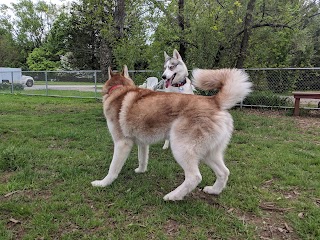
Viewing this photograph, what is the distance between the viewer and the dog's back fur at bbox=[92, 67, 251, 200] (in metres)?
2.66

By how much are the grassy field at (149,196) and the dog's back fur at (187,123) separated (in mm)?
265

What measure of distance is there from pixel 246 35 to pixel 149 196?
8.13 metres

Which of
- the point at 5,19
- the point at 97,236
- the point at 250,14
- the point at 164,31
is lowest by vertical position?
the point at 97,236

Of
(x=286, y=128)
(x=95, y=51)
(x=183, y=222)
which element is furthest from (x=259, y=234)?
(x=95, y=51)

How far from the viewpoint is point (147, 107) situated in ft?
9.76

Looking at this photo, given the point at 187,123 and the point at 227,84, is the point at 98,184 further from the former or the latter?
the point at 227,84

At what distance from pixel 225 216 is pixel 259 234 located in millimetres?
350

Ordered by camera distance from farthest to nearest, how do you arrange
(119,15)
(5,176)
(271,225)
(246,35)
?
1. (246,35)
2. (119,15)
3. (5,176)
4. (271,225)

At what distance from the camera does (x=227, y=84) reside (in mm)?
2740

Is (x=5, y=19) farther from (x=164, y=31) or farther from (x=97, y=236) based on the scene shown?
(x=97, y=236)

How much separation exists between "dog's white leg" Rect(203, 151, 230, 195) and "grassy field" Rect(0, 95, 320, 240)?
97mm

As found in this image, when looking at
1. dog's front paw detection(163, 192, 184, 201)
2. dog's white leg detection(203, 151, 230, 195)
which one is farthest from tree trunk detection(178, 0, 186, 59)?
dog's front paw detection(163, 192, 184, 201)

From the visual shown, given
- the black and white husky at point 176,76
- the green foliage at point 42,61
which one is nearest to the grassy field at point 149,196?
the black and white husky at point 176,76

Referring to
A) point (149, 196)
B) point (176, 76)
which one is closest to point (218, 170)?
point (149, 196)
